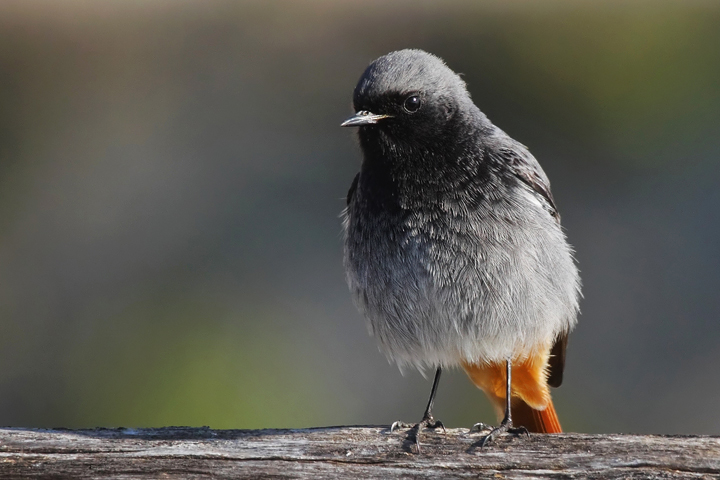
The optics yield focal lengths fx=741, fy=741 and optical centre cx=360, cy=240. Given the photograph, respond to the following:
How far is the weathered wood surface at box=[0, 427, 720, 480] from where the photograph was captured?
2.75 m

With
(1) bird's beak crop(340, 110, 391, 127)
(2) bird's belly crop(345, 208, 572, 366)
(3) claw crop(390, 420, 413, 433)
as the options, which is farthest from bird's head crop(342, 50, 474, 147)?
(3) claw crop(390, 420, 413, 433)

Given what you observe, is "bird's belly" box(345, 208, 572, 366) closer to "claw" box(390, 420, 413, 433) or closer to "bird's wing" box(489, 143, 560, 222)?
"bird's wing" box(489, 143, 560, 222)

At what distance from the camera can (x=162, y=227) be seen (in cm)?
689

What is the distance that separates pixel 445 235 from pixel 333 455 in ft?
3.89

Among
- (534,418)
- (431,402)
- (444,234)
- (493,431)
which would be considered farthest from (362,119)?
(534,418)

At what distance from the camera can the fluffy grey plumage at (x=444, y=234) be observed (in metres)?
3.53

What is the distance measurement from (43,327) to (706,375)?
18.1ft

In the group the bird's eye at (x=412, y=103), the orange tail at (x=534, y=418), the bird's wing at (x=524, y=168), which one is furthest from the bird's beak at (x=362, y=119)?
the orange tail at (x=534, y=418)

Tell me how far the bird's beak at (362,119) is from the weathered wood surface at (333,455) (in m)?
1.44

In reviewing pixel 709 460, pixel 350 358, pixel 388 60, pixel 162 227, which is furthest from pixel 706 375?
pixel 162 227

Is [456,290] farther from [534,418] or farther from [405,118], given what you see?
[534,418]

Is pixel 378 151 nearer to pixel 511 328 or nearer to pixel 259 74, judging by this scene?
pixel 511 328

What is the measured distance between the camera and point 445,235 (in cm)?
353

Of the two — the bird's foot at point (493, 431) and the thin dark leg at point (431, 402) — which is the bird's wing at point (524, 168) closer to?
the thin dark leg at point (431, 402)
